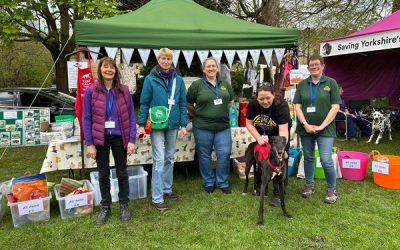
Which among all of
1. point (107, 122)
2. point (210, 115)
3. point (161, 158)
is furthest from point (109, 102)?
point (210, 115)

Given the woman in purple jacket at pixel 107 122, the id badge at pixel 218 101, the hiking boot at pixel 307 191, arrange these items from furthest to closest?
the hiking boot at pixel 307 191 → the id badge at pixel 218 101 → the woman in purple jacket at pixel 107 122

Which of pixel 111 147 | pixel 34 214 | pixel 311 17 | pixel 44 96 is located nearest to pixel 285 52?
pixel 111 147

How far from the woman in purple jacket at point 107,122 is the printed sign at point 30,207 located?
23.4 inches

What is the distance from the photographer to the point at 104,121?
3.17 m

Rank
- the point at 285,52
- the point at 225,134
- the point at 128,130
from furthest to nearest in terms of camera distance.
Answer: the point at 285,52 → the point at 225,134 → the point at 128,130

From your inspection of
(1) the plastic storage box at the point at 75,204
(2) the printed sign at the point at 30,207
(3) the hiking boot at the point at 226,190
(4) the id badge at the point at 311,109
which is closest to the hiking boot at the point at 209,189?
(3) the hiking boot at the point at 226,190

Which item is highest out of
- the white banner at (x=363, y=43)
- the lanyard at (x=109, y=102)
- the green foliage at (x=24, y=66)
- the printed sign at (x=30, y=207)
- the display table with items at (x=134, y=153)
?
the green foliage at (x=24, y=66)

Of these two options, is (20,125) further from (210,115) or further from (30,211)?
(210,115)

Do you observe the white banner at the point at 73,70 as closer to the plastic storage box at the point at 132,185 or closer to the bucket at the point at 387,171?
the plastic storage box at the point at 132,185

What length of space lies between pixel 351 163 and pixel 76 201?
3.50 meters

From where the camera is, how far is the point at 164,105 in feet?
11.9

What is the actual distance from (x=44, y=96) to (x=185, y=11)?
175 inches

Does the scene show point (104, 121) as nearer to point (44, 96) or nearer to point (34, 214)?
point (34, 214)

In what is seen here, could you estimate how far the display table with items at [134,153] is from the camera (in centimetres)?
406
